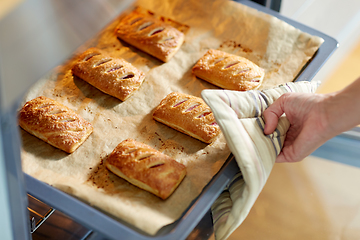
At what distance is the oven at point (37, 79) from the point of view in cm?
52

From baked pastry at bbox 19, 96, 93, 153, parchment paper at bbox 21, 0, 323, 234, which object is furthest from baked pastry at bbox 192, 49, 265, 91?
baked pastry at bbox 19, 96, 93, 153

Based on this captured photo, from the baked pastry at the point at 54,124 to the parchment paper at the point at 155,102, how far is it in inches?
1.4

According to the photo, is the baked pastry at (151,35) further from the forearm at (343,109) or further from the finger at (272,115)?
the forearm at (343,109)

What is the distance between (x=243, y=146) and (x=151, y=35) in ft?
2.74

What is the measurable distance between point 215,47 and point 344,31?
170 cm

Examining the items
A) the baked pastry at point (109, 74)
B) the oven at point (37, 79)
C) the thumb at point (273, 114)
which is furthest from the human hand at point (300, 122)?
the baked pastry at point (109, 74)

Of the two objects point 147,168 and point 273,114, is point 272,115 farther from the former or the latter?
point 147,168

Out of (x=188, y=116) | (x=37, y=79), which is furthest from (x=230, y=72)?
(x=37, y=79)

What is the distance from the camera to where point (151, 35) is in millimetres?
1700

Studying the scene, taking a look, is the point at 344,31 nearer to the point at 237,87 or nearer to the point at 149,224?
the point at 237,87

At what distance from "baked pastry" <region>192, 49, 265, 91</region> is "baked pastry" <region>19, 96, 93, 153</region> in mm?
574

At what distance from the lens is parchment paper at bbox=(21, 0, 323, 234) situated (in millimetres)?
1151

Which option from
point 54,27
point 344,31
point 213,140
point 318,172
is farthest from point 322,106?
point 344,31

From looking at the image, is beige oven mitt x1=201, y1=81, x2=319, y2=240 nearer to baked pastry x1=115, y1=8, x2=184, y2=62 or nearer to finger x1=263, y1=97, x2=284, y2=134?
finger x1=263, y1=97, x2=284, y2=134
